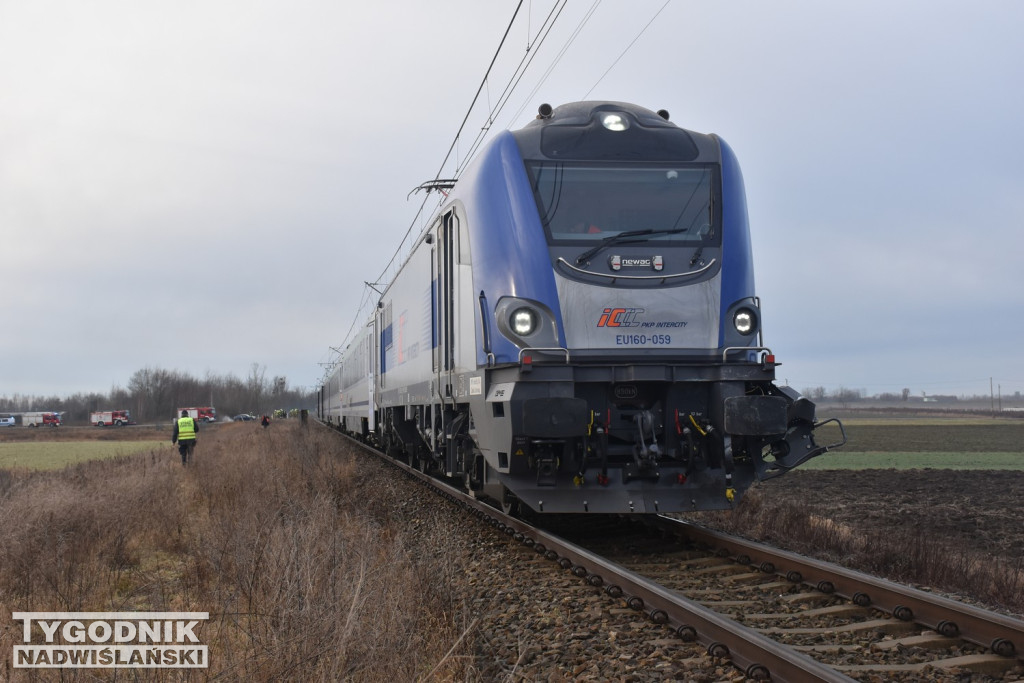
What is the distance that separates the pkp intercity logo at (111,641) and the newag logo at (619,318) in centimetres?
390

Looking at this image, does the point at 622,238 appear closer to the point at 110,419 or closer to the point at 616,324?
the point at 616,324

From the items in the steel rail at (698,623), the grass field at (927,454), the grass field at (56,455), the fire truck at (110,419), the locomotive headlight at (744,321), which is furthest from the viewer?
the fire truck at (110,419)

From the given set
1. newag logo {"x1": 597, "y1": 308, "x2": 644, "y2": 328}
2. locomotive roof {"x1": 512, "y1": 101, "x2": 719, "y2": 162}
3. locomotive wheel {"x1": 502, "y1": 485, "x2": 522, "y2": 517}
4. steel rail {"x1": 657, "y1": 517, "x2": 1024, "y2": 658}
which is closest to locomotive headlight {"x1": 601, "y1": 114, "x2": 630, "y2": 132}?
locomotive roof {"x1": 512, "y1": 101, "x2": 719, "y2": 162}

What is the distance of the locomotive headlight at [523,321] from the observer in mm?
7164

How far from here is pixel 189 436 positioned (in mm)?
20078

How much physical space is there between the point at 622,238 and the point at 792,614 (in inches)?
138

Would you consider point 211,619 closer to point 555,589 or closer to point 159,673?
point 159,673

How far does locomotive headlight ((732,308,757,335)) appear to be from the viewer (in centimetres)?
759

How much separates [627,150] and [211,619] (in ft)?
17.6

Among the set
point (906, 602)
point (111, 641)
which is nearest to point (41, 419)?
point (111, 641)

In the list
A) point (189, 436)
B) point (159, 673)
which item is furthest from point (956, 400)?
point (159, 673)

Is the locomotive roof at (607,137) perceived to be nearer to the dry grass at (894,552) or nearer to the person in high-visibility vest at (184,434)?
the dry grass at (894,552)

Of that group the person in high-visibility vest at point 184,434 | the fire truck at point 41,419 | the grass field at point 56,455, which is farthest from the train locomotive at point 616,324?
the fire truck at point 41,419

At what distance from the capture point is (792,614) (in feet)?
17.7
